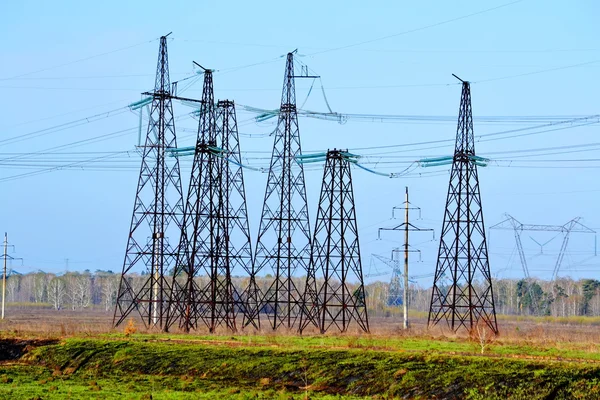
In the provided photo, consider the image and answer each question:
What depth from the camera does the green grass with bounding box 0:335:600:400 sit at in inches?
1422

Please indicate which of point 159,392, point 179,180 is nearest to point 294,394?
point 159,392

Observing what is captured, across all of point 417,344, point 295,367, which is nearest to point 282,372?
point 295,367

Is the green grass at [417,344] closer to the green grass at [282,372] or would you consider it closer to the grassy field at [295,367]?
the grassy field at [295,367]

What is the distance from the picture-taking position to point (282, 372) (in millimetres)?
43500

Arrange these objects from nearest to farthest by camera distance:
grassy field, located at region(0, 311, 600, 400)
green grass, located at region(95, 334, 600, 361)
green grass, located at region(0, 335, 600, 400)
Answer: green grass, located at region(0, 335, 600, 400) < grassy field, located at region(0, 311, 600, 400) < green grass, located at region(95, 334, 600, 361)

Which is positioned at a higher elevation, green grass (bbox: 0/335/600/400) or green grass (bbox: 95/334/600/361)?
green grass (bbox: 95/334/600/361)

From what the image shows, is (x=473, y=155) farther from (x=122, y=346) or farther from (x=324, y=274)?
(x=122, y=346)

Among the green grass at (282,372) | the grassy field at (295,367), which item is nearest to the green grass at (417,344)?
the grassy field at (295,367)

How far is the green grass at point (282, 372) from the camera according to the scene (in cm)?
3612

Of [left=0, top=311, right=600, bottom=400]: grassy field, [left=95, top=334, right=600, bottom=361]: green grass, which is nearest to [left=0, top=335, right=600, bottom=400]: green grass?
[left=0, top=311, right=600, bottom=400]: grassy field

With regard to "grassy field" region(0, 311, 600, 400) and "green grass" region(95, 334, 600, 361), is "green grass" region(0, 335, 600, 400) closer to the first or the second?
"grassy field" region(0, 311, 600, 400)

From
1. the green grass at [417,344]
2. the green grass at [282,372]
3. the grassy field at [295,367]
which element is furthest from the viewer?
the green grass at [417,344]

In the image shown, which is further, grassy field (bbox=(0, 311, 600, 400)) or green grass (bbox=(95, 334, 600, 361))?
green grass (bbox=(95, 334, 600, 361))

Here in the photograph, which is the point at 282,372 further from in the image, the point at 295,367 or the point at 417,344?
the point at 417,344
